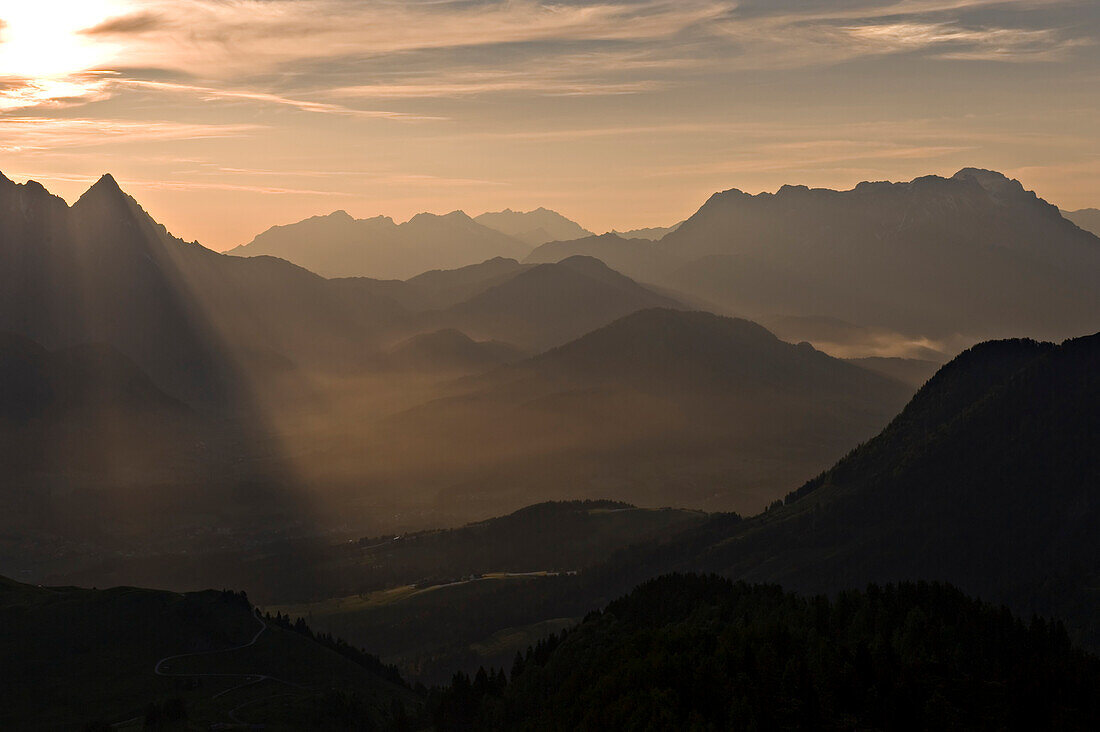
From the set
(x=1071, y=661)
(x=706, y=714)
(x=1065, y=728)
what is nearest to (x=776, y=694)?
(x=706, y=714)

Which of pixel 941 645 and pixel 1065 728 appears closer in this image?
pixel 1065 728

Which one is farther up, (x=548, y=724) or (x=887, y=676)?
(x=887, y=676)

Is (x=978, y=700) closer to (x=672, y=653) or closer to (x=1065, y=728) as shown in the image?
(x=1065, y=728)

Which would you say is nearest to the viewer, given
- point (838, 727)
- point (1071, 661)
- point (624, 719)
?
point (838, 727)

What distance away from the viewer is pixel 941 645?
19962cm

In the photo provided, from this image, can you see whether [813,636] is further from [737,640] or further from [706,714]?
[706,714]

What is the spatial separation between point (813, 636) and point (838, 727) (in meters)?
32.9

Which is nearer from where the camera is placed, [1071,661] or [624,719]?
[624,719]

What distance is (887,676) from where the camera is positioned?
172m

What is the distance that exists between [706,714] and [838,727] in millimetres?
18846

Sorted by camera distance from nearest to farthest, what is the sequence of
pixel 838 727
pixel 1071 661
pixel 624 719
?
Result: pixel 838 727, pixel 624 719, pixel 1071 661

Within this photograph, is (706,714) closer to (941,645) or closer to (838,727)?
(838,727)

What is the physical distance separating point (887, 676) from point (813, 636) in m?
24.4

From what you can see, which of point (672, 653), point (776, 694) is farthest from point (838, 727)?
point (672, 653)
